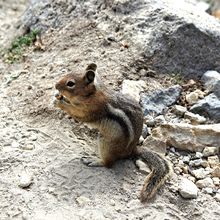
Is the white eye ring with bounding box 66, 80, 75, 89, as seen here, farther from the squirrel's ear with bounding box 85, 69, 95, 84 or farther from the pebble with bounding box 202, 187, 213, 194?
the pebble with bounding box 202, 187, 213, 194

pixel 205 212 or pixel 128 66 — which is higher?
pixel 128 66

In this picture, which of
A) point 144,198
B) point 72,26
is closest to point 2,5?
point 72,26

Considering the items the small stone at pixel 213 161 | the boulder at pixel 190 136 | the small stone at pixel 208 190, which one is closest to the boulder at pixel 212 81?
the boulder at pixel 190 136

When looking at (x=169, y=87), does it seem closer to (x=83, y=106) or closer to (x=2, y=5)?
(x=83, y=106)

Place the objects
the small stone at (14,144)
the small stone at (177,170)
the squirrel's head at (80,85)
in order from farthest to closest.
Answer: the small stone at (14,144) < the small stone at (177,170) < the squirrel's head at (80,85)

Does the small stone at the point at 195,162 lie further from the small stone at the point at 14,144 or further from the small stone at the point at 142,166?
the small stone at the point at 14,144

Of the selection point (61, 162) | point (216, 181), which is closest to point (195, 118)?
point (216, 181)

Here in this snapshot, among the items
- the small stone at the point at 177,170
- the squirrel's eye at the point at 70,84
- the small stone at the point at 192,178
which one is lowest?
the small stone at the point at 192,178
